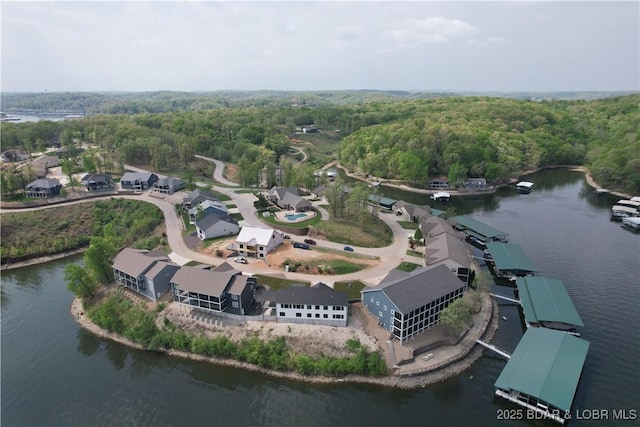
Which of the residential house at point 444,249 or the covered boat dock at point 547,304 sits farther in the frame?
the residential house at point 444,249

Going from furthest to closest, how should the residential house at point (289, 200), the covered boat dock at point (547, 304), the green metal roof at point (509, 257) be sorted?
the residential house at point (289, 200)
the green metal roof at point (509, 257)
the covered boat dock at point (547, 304)

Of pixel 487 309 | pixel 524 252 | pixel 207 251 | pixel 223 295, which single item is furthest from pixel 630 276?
pixel 207 251

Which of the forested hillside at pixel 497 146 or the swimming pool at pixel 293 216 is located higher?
the forested hillside at pixel 497 146

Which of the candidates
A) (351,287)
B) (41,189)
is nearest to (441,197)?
(351,287)

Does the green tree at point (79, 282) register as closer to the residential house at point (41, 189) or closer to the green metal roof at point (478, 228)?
the residential house at point (41, 189)

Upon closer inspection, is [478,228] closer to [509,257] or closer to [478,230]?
[478,230]

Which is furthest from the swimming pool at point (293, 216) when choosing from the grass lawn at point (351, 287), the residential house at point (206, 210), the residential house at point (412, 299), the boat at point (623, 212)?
the boat at point (623, 212)

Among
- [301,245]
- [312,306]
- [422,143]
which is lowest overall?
[301,245]
